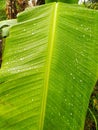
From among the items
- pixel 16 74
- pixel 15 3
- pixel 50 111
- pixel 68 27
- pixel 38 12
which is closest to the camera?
pixel 50 111

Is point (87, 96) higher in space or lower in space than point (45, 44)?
lower

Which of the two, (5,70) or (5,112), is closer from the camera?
(5,112)

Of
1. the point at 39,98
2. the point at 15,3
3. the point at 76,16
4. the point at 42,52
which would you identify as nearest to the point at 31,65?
the point at 42,52

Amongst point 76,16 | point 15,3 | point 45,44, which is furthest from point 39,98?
point 15,3

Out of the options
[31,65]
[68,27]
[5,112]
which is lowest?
[5,112]

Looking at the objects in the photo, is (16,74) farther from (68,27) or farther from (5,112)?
(68,27)

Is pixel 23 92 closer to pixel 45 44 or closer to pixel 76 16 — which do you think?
pixel 45 44

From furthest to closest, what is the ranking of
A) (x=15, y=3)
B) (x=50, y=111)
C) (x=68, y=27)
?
(x=15, y=3) < (x=68, y=27) < (x=50, y=111)
